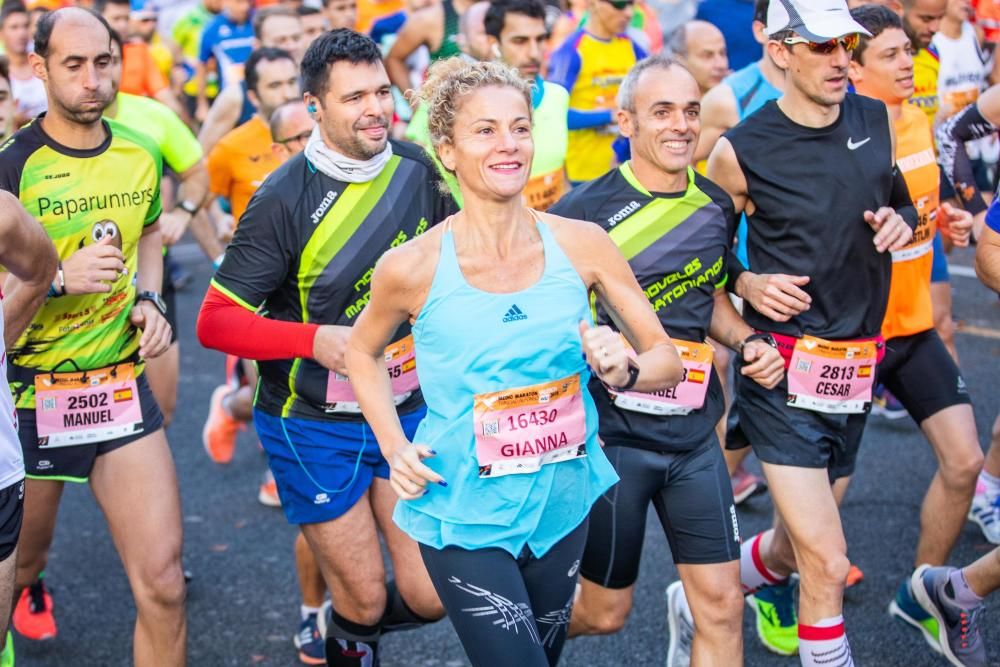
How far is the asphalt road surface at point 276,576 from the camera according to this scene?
4.87 m

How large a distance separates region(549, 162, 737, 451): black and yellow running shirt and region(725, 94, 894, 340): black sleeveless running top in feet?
0.55

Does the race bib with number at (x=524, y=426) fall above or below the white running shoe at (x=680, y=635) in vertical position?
above

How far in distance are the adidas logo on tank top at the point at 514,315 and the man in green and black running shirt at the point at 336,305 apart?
1.03m

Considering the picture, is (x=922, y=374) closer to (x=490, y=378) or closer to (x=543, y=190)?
(x=543, y=190)

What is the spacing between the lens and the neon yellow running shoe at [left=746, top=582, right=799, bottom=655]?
479cm

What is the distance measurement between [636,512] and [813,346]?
0.79 metres

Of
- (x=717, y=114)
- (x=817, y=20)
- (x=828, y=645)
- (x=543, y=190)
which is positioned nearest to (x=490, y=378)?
(x=828, y=645)

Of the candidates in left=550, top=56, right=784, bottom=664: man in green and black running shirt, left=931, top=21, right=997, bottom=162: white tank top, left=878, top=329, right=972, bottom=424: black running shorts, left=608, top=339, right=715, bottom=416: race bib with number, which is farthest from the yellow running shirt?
left=608, top=339, right=715, bottom=416: race bib with number

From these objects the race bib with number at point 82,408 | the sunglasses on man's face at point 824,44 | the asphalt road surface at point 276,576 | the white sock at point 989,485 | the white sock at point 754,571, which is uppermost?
the sunglasses on man's face at point 824,44

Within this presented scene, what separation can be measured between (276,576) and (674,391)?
2.45 meters

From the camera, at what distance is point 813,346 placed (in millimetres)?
4219

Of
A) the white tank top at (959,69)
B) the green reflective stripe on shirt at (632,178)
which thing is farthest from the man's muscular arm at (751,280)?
the white tank top at (959,69)

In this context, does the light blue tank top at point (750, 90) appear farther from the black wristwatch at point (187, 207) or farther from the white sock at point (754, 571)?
the black wristwatch at point (187, 207)

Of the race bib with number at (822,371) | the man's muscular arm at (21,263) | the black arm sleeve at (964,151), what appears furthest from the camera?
the black arm sleeve at (964,151)
